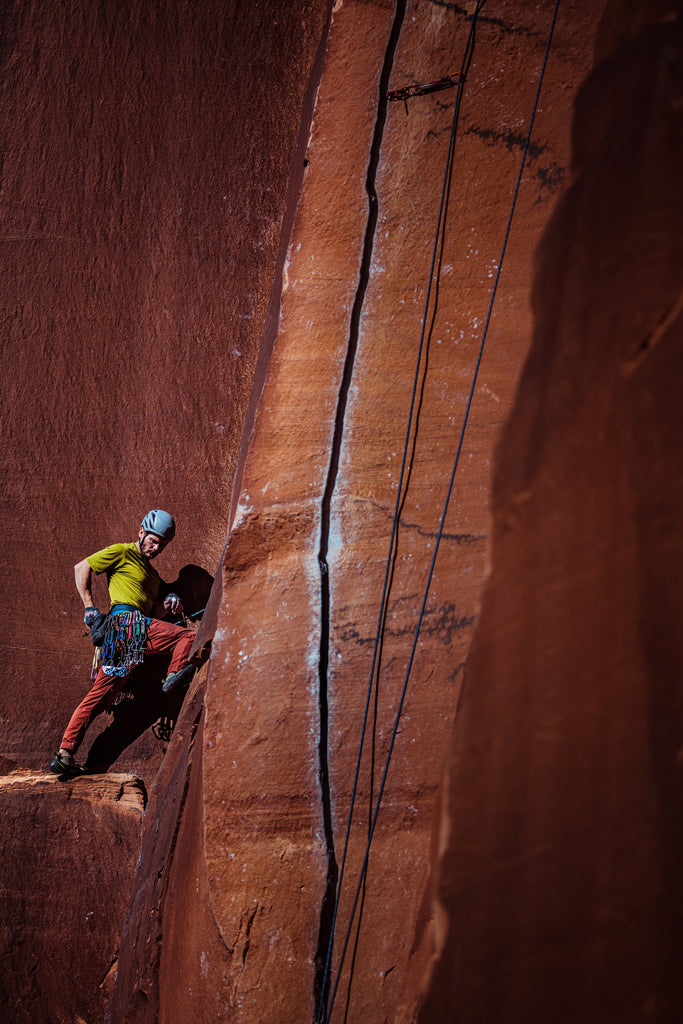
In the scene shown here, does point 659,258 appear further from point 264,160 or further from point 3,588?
point 3,588

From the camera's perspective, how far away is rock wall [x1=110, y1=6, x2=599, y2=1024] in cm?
203

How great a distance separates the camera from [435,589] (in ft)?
7.23

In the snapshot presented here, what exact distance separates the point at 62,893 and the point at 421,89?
3.38 m

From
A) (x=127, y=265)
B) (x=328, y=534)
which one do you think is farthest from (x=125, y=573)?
(x=127, y=265)

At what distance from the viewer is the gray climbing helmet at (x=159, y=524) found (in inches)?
122

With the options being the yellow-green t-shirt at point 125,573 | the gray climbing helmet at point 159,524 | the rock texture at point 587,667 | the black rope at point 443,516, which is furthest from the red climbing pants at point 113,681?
the rock texture at point 587,667

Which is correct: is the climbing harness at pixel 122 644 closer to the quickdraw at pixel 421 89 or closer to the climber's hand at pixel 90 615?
the climber's hand at pixel 90 615

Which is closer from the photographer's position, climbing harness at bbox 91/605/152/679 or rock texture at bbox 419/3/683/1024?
rock texture at bbox 419/3/683/1024

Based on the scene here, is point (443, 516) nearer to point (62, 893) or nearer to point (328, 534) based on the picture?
point (328, 534)

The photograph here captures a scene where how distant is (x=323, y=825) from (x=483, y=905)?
1183 mm

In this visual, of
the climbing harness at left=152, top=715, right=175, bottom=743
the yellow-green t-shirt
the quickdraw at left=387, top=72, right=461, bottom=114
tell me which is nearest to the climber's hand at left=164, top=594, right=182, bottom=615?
the yellow-green t-shirt

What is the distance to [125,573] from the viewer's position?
3096 millimetres

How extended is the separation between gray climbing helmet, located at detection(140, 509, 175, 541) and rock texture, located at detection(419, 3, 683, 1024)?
226cm

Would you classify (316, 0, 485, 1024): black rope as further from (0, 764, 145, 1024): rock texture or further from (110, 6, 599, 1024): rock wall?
(0, 764, 145, 1024): rock texture
